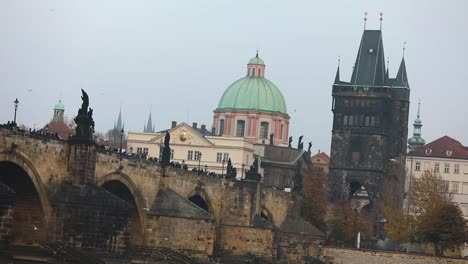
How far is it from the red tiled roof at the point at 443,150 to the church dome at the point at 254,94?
2065 cm

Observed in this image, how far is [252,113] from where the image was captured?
618 feet

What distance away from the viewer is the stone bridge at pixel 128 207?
236 feet

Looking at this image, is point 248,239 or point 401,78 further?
point 401,78

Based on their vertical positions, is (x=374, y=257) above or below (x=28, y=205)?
above

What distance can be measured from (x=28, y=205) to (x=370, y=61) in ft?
326

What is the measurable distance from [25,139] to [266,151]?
99.8 m

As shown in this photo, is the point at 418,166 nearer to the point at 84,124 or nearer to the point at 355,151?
the point at 355,151

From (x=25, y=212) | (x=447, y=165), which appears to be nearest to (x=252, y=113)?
(x=447, y=165)

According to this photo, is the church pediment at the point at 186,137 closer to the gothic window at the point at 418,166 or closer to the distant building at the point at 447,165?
the distant building at the point at 447,165

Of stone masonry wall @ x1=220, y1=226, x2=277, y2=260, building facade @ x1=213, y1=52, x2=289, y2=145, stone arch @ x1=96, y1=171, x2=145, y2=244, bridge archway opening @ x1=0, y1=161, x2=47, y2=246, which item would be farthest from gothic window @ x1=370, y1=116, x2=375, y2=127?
bridge archway opening @ x1=0, y1=161, x2=47, y2=246

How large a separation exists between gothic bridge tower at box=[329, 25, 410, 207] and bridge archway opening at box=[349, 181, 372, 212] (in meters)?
0.35

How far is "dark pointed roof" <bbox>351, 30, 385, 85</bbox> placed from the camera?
16675 cm

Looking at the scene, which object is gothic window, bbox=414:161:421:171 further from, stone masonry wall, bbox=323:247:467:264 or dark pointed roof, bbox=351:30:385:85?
stone masonry wall, bbox=323:247:467:264

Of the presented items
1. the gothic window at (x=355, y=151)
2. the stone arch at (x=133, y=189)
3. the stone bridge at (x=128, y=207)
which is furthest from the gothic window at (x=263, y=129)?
the stone arch at (x=133, y=189)
